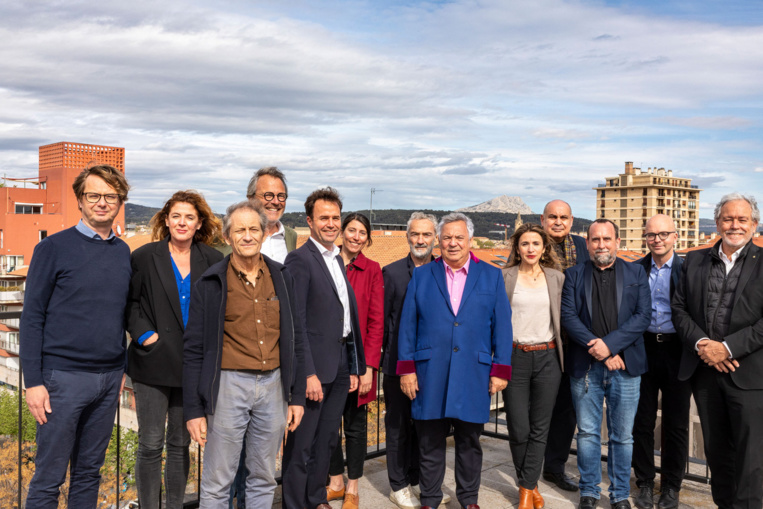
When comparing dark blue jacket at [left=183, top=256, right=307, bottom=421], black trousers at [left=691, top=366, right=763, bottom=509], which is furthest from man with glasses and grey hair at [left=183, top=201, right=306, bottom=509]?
black trousers at [left=691, top=366, right=763, bottom=509]

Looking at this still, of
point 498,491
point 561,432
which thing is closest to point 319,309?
point 498,491

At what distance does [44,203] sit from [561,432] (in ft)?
196

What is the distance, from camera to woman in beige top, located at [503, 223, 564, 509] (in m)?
3.72

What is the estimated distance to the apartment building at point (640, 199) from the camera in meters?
106

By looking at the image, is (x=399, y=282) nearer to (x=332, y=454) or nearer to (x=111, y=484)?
(x=332, y=454)

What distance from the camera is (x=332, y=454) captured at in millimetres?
3816

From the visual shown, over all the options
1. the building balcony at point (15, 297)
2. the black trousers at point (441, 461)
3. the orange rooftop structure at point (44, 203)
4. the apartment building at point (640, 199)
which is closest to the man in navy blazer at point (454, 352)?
the black trousers at point (441, 461)

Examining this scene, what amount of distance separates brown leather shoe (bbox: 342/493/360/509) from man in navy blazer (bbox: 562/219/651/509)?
55.1 inches

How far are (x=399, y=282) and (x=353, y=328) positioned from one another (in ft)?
1.83

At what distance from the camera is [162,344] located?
2.90 m

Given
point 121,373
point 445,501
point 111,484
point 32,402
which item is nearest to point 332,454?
point 445,501

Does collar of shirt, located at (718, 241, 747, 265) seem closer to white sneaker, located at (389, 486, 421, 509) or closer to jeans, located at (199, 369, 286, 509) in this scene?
white sneaker, located at (389, 486, 421, 509)

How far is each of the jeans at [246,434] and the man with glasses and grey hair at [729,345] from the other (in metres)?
2.42

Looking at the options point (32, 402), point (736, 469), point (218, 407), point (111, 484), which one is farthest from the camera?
point (111, 484)
